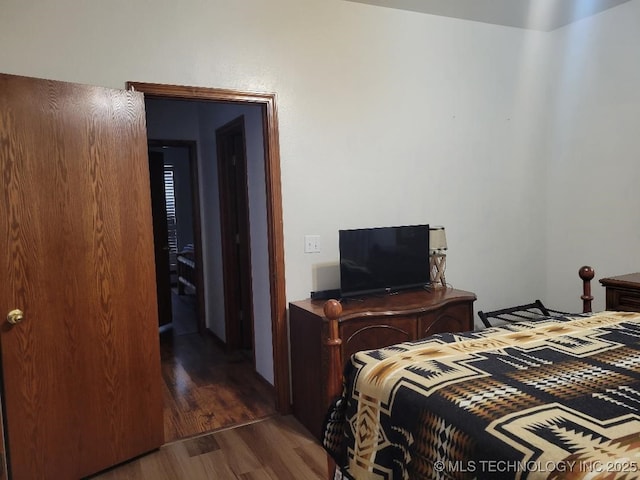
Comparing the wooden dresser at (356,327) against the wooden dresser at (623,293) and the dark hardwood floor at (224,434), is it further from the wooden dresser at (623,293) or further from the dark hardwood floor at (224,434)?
the wooden dresser at (623,293)

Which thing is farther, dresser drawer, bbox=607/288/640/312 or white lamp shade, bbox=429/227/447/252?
white lamp shade, bbox=429/227/447/252

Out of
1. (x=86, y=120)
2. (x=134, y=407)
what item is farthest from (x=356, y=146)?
(x=134, y=407)

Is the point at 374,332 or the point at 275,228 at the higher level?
the point at 275,228

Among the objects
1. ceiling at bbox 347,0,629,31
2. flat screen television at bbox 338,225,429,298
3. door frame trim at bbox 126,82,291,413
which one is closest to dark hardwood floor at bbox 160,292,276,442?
door frame trim at bbox 126,82,291,413

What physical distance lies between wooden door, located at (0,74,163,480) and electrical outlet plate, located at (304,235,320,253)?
100cm

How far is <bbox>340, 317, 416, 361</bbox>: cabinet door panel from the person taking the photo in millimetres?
2752

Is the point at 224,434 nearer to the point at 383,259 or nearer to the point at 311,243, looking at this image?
the point at 311,243

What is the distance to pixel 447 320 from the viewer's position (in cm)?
309

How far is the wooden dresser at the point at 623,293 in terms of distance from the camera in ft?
9.73

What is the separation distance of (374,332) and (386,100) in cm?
166

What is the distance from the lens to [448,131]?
12.2 ft

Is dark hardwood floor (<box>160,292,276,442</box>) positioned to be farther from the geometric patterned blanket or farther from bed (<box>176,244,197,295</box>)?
bed (<box>176,244,197,295</box>)

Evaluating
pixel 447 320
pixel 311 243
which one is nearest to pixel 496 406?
pixel 447 320

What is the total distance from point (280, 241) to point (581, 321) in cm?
176
